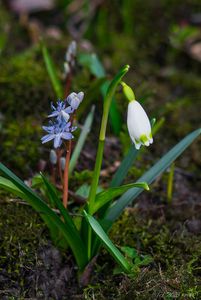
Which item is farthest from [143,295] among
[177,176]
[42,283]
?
[177,176]

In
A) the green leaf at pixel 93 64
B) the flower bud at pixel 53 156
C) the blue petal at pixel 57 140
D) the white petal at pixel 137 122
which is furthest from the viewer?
the green leaf at pixel 93 64

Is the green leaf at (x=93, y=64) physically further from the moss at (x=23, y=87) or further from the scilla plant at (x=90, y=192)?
the scilla plant at (x=90, y=192)

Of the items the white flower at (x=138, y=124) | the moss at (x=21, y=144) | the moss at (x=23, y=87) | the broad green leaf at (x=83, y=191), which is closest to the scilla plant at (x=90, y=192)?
the white flower at (x=138, y=124)

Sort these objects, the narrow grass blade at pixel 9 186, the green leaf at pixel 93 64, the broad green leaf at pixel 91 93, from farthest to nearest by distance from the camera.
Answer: the green leaf at pixel 93 64, the broad green leaf at pixel 91 93, the narrow grass blade at pixel 9 186

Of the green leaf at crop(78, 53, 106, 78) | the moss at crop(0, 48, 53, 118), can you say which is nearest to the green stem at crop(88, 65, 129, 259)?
the moss at crop(0, 48, 53, 118)

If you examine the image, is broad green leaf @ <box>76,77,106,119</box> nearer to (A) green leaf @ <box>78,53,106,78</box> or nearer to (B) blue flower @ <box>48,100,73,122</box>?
(A) green leaf @ <box>78,53,106,78</box>

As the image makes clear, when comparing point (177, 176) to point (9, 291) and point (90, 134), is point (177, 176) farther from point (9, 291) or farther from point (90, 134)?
point (9, 291)

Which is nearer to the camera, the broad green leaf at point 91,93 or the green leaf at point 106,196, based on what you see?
the green leaf at point 106,196

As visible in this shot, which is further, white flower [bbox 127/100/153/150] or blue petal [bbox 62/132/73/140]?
blue petal [bbox 62/132/73/140]
